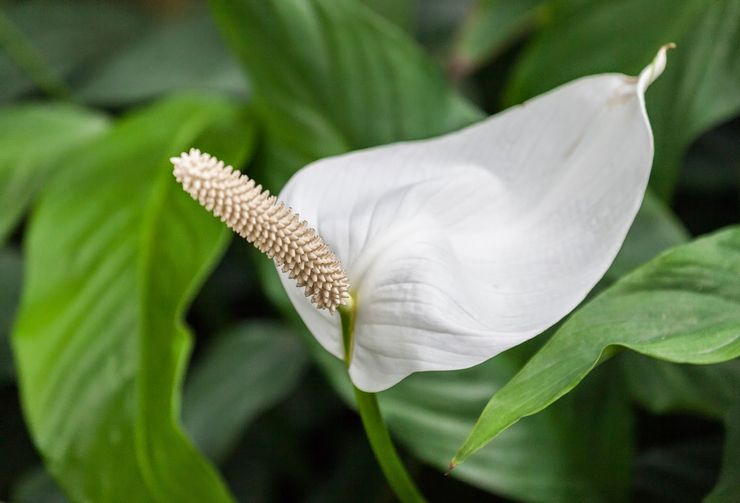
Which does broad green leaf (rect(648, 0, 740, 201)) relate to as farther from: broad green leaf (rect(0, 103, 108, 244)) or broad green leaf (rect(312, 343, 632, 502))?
broad green leaf (rect(0, 103, 108, 244))

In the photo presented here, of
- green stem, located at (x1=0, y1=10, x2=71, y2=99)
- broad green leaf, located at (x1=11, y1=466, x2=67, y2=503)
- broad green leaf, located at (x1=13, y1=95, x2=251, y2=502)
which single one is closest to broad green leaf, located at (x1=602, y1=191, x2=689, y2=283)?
broad green leaf, located at (x1=13, y1=95, x2=251, y2=502)

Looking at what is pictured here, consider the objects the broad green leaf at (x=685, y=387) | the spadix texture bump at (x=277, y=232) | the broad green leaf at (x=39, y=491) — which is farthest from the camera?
the broad green leaf at (x=39, y=491)

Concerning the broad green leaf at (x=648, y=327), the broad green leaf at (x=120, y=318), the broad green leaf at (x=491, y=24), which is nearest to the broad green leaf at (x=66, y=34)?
the broad green leaf at (x=120, y=318)

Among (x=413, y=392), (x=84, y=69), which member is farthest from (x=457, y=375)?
(x=84, y=69)

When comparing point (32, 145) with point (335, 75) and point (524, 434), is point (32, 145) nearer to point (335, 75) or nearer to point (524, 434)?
point (335, 75)

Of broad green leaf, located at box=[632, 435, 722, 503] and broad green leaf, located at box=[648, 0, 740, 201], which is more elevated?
broad green leaf, located at box=[648, 0, 740, 201]

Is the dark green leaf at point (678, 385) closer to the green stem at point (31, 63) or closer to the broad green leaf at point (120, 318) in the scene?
the broad green leaf at point (120, 318)

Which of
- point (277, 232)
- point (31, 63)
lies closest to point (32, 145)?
point (31, 63)

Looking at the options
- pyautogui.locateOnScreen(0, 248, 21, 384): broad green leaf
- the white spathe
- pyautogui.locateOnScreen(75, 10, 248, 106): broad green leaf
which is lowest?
pyautogui.locateOnScreen(0, 248, 21, 384): broad green leaf

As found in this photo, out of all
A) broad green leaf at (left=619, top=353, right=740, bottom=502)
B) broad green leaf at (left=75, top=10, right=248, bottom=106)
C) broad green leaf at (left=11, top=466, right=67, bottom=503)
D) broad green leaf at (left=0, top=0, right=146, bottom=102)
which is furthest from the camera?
broad green leaf at (left=0, top=0, right=146, bottom=102)
